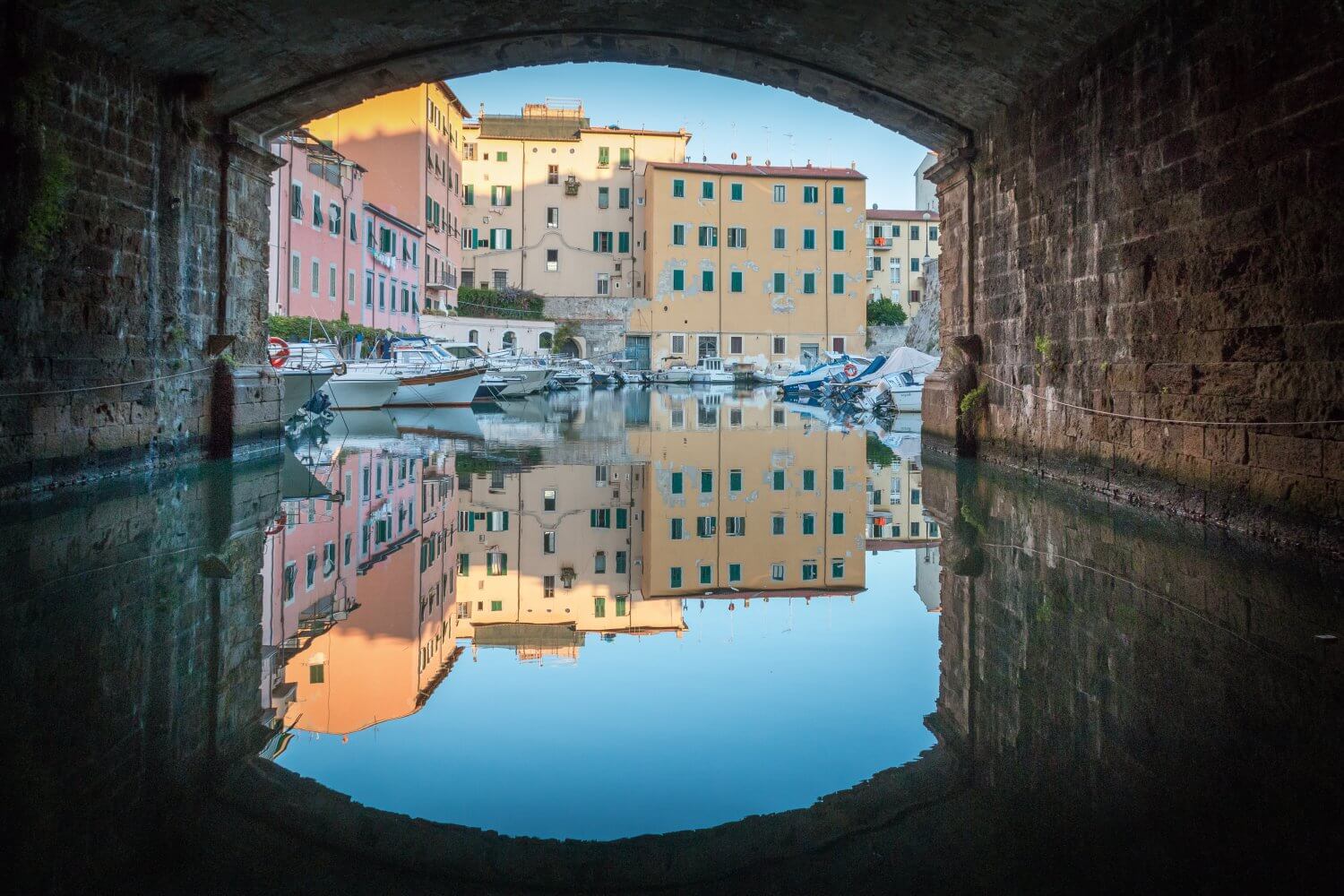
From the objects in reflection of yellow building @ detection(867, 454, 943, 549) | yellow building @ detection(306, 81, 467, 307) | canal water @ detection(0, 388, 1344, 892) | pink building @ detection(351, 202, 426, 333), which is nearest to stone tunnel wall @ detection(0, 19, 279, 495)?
canal water @ detection(0, 388, 1344, 892)

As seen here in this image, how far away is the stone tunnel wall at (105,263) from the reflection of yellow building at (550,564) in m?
3.24

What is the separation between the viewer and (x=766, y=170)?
53031mm

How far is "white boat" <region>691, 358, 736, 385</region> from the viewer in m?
49.3

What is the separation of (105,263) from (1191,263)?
8799mm

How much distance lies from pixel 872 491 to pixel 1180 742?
6.98m

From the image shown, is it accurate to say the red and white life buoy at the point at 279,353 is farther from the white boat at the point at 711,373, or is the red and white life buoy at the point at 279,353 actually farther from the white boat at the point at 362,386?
the white boat at the point at 711,373

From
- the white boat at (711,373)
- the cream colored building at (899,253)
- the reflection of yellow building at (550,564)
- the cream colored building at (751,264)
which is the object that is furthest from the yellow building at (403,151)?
the cream colored building at (899,253)

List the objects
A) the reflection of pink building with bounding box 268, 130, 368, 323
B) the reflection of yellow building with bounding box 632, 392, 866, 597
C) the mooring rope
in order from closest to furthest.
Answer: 1. the reflection of yellow building with bounding box 632, 392, 866, 597
2. the mooring rope
3. the reflection of pink building with bounding box 268, 130, 368, 323

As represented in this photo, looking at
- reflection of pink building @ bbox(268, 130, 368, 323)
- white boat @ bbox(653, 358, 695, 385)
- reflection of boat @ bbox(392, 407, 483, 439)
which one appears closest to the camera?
reflection of boat @ bbox(392, 407, 483, 439)

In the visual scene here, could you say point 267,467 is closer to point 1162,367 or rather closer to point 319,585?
point 319,585

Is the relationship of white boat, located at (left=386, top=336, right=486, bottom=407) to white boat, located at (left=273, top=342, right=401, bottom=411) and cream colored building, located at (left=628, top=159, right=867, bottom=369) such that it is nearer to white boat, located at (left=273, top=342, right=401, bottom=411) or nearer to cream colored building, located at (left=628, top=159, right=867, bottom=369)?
white boat, located at (left=273, top=342, right=401, bottom=411)

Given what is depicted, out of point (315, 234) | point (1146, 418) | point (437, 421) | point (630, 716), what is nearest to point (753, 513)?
point (1146, 418)

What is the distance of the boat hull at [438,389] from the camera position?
24609 millimetres

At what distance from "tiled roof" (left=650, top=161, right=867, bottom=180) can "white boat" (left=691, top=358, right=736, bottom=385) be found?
9.06 m
